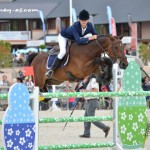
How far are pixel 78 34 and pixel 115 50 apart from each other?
26.0 inches

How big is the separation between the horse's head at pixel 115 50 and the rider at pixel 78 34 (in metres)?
0.24

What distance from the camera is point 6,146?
254 inches

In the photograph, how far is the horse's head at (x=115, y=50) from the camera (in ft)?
29.7

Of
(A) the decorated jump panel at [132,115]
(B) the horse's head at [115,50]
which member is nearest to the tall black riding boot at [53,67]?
(B) the horse's head at [115,50]

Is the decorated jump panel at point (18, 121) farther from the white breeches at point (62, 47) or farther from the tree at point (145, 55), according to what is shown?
the tree at point (145, 55)

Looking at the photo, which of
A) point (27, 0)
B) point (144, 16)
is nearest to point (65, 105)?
point (144, 16)

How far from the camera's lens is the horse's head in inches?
356

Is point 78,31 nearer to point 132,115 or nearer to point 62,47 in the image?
point 62,47

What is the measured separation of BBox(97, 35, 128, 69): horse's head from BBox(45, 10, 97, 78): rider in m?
0.24

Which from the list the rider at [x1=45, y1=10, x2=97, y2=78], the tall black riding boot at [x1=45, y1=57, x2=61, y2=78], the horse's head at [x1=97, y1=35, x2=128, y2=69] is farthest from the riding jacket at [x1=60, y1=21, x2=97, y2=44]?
the tall black riding boot at [x1=45, y1=57, x2=61, y2=78]

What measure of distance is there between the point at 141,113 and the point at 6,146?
195 centimetres

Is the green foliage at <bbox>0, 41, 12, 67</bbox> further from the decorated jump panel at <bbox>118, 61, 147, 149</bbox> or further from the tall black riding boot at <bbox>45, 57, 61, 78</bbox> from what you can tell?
the decorated jump panel at <bbox>118, 61, 147, 149</bbox>

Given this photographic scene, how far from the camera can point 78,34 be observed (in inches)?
368

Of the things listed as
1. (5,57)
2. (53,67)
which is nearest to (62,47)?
(53,67)
